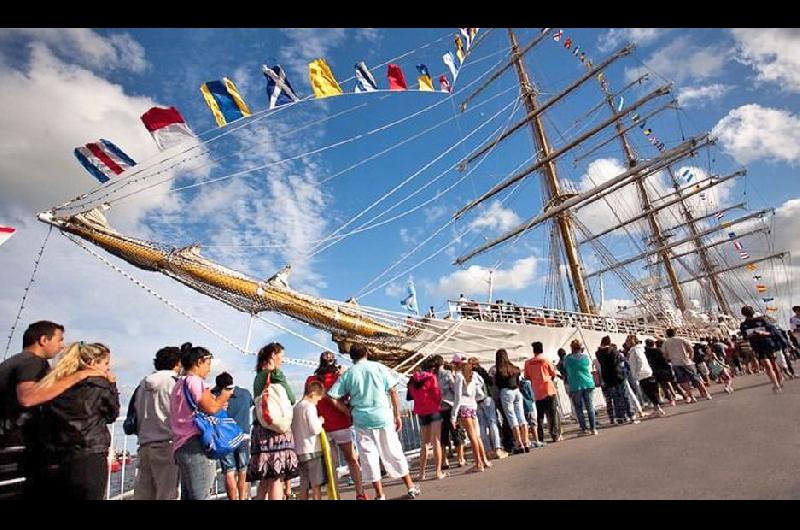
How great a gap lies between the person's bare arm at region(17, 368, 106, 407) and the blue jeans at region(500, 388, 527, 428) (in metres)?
5.41

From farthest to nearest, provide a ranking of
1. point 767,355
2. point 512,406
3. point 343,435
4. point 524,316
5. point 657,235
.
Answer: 1. point 657,235
2. point 524,316
3. point 767,355
4. point 512,406
5. point 343,435

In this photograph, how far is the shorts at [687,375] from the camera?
27.7ft

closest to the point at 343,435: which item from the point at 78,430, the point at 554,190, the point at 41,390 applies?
the point at 78,430

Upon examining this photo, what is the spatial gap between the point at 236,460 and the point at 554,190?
26697 mm

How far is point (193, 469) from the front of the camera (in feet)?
11.1

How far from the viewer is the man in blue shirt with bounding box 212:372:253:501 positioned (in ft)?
14.5

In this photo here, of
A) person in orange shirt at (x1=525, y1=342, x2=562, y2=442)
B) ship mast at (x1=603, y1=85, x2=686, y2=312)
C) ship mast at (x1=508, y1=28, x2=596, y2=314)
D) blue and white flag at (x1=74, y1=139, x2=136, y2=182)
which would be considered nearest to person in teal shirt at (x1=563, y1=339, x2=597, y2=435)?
person in orange shirt at (x1=525, y1=342, x2=562, y2=442)

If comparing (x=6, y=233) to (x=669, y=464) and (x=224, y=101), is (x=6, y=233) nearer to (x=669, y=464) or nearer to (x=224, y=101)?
(x=224, y=101)

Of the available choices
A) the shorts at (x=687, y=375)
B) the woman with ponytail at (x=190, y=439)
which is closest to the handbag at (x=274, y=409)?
the woman with ponytail at (x=190, y=439)

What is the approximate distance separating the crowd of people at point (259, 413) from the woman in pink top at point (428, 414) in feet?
0.06

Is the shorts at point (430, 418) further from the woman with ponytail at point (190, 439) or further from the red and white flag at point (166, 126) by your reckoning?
the red and white flag at point (166, 126)
